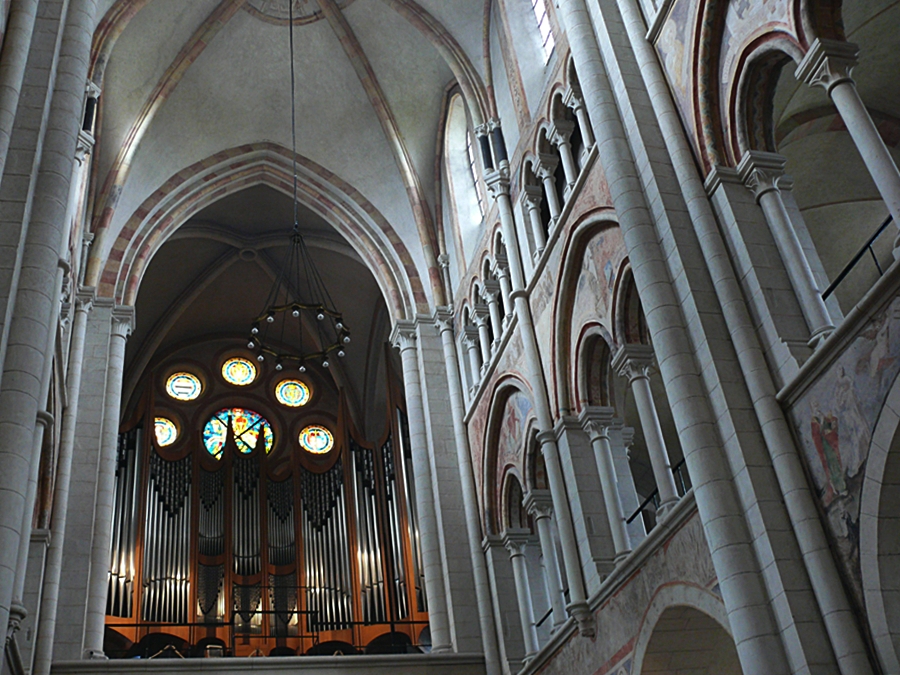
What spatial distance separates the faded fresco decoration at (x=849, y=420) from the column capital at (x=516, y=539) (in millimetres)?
7902

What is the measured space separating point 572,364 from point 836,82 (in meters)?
5.49

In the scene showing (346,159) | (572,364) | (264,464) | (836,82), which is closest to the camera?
(836,82)

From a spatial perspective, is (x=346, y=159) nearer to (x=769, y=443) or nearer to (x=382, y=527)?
(x=382, y=527)

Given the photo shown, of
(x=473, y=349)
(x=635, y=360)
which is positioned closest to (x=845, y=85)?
(x=635, y=360)

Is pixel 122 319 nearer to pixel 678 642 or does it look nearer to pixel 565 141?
pixel 565 141

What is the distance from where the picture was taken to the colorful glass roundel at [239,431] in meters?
26.3

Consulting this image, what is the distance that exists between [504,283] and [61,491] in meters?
7.48

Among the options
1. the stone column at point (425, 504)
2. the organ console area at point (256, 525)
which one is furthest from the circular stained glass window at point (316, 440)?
the stone column at point (425, 504)

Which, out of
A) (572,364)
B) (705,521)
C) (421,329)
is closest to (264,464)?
(421,329)

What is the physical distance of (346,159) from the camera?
2058 cm

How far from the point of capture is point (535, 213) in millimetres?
14766

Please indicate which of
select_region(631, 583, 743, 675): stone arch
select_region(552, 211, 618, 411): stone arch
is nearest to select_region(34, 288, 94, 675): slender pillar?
select_region(552, 211, 618, 411): stone arch

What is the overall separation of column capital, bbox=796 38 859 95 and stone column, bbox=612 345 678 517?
380 cm

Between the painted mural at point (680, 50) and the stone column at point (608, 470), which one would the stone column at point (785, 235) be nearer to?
the painted mural at point (680, 50)
